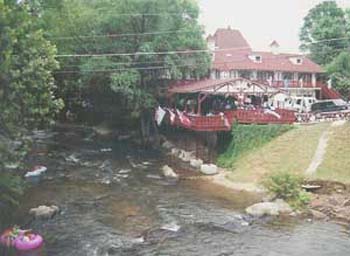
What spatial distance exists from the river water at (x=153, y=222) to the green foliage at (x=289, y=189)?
3.85 feet

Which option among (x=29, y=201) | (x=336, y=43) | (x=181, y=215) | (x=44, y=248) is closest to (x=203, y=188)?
(x=181, y=215)

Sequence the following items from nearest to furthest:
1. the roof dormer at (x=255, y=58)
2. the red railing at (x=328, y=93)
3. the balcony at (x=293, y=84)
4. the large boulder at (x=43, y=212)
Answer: the large boulder at (x=43, y=212) → the balcony at (x=293, y=84) → the red railing at (x=328, y=93) → the roof dormer at (x=255, y=58)

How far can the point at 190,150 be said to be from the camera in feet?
123

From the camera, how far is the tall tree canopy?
3975 cm

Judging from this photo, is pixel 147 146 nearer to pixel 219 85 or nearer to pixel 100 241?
pixel 219 85

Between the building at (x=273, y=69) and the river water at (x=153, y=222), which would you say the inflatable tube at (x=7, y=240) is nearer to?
the river water at (x=153, y=222)

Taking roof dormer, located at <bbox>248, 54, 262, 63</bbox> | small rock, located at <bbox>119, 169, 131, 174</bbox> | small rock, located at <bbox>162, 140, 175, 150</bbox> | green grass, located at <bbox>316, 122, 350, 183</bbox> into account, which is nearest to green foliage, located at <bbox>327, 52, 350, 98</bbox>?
roof dormer, located at <bbox>248, 54, 262, 63</bbox>

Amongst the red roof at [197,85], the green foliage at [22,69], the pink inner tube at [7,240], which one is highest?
the green foliage at [22,69]

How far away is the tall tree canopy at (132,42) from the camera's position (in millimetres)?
39750

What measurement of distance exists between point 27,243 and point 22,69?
565 cm

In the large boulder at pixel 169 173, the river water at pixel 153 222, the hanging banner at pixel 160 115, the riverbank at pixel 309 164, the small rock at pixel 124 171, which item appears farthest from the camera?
the hanging banner at pixel 160 115

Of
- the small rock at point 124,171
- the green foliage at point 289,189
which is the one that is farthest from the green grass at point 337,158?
the small rock at point 124,171

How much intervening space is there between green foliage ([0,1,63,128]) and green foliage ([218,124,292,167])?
16.1 metres

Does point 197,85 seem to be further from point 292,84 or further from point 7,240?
point 7,240
